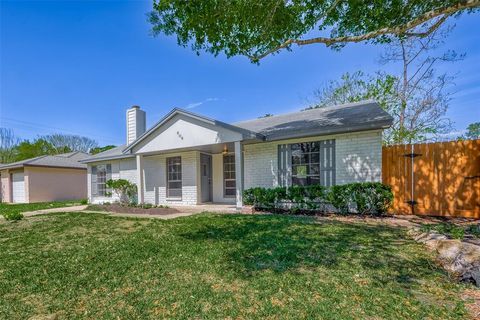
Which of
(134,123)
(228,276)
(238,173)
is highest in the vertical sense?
(134,123)

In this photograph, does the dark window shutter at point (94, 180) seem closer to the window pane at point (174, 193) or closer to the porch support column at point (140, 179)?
the porch support column at point (140, 179)

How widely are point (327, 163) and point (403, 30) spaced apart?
4.41 metres

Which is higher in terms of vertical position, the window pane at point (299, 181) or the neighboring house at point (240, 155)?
the neighboring house at point (240, 155)

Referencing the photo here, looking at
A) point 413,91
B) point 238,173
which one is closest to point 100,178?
point 238,173

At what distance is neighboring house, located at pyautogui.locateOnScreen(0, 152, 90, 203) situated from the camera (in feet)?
60.1

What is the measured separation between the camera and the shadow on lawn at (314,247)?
3.80 meters

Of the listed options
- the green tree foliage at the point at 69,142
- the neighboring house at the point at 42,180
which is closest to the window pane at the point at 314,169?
the neighboring house at the point at 42,180

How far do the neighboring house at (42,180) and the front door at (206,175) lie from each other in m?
13.8

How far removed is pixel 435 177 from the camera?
7.51 m

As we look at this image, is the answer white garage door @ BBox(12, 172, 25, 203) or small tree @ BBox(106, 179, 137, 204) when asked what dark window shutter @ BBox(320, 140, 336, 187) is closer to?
small tree @ BBox(106, 179, 137, 204)

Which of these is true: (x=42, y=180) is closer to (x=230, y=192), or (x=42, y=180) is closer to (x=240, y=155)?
(x=230, y=192)

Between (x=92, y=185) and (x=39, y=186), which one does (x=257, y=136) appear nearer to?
(x=92, y=185)

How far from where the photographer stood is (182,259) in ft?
14.1

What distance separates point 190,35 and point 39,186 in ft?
61.8
